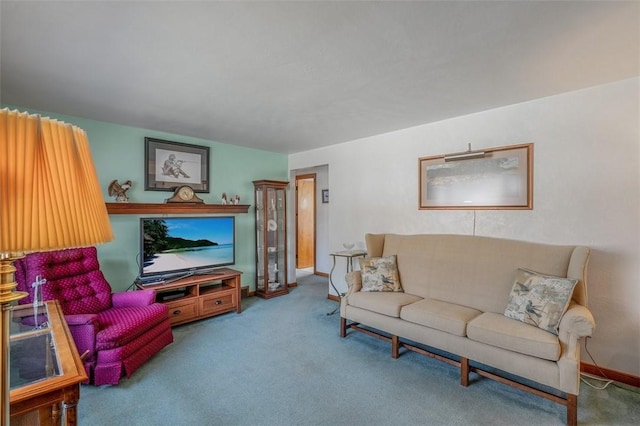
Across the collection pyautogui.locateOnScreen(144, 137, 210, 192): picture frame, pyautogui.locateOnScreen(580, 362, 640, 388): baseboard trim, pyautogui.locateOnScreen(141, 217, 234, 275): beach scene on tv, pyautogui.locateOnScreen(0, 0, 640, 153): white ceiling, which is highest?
pyautogui.locateOnScreen(0, 0, 640, 153): white ceiling

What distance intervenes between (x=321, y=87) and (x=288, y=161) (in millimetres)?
2989

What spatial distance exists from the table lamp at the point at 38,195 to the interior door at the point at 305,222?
5.88 metres

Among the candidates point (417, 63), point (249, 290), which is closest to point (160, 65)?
point (417, 63)

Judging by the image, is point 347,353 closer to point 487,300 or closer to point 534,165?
point 487,300

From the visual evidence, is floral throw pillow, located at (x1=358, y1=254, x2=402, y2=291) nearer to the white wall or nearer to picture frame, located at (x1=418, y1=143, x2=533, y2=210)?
the white wall

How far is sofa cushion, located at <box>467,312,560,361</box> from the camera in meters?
2.05

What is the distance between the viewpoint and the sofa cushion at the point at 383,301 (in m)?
2.86

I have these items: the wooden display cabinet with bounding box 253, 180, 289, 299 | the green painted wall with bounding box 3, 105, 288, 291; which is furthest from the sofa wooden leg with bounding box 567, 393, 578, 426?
the green painted wall with bounding box 3, 105, 288, 291

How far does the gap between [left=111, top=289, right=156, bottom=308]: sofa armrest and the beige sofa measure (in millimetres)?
1966

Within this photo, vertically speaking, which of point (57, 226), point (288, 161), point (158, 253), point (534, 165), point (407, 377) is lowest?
point (407, 377)

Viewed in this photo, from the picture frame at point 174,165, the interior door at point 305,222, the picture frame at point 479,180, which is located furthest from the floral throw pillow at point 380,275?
the interior door at point 305,222

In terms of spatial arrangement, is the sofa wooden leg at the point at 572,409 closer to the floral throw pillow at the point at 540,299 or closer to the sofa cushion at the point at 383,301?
the floral throw pillow at the point at 540,299

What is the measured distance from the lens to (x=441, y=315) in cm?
258

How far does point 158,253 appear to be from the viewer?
363 cm
